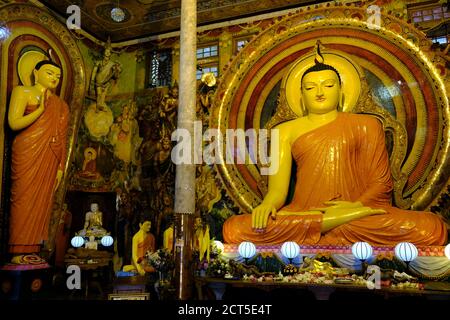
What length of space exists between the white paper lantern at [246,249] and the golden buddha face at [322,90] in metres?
2.40

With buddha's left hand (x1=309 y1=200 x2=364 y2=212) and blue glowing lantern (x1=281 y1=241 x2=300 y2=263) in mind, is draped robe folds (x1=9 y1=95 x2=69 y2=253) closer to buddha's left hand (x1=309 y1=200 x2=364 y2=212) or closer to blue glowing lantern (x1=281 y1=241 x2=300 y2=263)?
blue glowing lantern (x1=281 y1=241 x2=300 y2=263)

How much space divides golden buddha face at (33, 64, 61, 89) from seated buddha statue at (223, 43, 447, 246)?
341 cm

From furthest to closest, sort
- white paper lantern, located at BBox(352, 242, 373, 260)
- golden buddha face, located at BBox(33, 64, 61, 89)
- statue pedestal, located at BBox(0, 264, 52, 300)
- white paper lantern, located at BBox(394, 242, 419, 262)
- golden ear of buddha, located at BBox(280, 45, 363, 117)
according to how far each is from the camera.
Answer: golden ear of buddha, located at BBox(280, 45, 363, 117), golden buddha face, located at BBox(33, 64, 61, 89), statue pedestal, located at BBox(0, 264, 52, 300), white paper lantern, located at BBox(352, 242, 373, 260), white paper lantern, located at BBox(394, 242, 419, 262)

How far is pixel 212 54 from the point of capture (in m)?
8.12

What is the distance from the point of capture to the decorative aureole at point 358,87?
20.0 feet

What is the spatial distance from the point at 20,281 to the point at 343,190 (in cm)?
467

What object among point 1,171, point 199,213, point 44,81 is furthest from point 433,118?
point 1,171

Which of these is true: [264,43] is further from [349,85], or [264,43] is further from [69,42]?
[69,42]

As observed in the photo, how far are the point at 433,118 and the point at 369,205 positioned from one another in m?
1.70

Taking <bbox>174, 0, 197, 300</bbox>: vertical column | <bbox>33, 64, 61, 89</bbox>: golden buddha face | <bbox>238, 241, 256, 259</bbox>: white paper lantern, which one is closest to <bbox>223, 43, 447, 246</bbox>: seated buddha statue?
<bbox>238, 241, 256, 259</bbox>: white paper lantern

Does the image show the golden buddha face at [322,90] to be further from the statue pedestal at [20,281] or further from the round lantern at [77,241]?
the statue pedestal at [20,281]

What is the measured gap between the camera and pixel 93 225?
7492 mm

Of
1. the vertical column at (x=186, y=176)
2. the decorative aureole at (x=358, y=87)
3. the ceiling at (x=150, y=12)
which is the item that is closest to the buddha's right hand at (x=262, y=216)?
the decorative aureole at (x=358, y=87)

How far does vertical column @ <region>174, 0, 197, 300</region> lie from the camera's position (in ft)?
15.0
